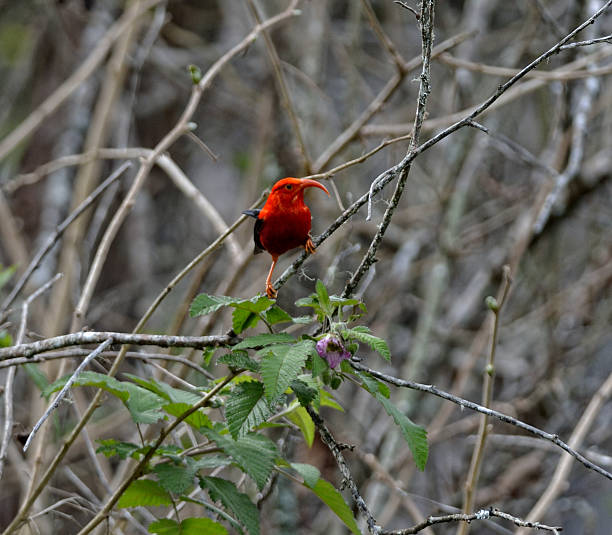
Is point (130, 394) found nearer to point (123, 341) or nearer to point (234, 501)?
point (123, 341)

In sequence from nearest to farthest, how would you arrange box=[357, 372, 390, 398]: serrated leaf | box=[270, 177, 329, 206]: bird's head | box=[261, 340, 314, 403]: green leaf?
box=[261, 340, 314, 403]: green leaf
box=[357, 372, 390, 398]: serrated leaf
box=[270, 177, 329, 206]: bird's head

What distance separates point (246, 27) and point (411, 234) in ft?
7.54

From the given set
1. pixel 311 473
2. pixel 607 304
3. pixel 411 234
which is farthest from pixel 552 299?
pixel 311 473

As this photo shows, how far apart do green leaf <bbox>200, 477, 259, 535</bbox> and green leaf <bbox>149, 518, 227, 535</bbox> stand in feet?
0.21

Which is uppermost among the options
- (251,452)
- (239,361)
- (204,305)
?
(204,305)

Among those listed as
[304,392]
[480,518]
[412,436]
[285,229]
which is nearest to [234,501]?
[304,392]

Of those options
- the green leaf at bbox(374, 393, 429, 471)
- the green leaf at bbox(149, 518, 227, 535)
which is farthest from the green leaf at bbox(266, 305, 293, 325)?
the green leaf at bbox(149, 518, 227, 535)

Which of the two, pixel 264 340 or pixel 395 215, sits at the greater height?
pixel 264 340

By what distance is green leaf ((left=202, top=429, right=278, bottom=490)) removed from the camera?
4.86 ft

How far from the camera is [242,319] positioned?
155 centimetres

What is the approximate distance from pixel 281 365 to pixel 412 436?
36 cm

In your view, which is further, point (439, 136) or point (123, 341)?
point (123, 341)

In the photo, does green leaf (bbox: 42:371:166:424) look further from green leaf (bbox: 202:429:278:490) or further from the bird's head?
the bird's head

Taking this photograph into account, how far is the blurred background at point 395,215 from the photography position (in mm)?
3809
